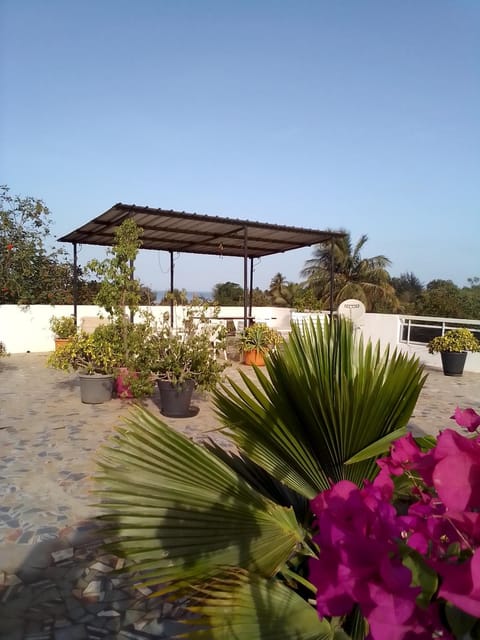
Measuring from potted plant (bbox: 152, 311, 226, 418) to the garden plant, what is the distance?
3380 millimetres

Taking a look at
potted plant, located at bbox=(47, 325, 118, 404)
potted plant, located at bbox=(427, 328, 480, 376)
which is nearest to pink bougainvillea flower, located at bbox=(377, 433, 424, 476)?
potted plant, located at bbox=(47, 325, 118, 404)

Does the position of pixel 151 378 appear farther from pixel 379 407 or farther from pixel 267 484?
pixel 379 407

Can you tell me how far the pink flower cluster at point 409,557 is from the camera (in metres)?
0.51

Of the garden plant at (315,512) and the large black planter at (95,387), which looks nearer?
the garden plant at (315,512)

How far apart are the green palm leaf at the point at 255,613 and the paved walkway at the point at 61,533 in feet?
0.92

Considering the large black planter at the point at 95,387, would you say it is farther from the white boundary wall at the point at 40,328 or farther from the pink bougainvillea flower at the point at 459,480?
the pink bougainvillea flower at the point at 459,480

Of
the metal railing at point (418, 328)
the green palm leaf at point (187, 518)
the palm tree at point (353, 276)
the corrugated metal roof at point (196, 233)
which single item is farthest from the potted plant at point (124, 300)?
the palm tree at point (353, 276)

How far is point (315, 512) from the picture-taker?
2.72 feet

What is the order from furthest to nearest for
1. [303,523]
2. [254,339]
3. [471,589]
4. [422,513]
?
1. [254,339]
2. [303,523]
3. [422,513]
4. [471,589]

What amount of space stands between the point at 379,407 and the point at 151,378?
175 inches

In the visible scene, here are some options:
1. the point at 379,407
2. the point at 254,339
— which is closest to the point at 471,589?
the point at 379,407

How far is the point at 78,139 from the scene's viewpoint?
9562 mm

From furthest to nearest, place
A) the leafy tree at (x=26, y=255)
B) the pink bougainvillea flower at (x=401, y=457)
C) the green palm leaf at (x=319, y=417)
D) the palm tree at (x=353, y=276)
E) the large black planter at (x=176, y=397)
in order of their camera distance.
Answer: the palm tree at (x=353, y=276)
the leafy tree at (x=26, y=255)
the large black planter at (x=176, y=397)
the green palm leaf at (x=319, y=417)
the pink bougainvillea flower at (x=401, y=457)

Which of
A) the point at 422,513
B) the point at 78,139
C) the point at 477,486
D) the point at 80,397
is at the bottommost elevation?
the point at 80,397
